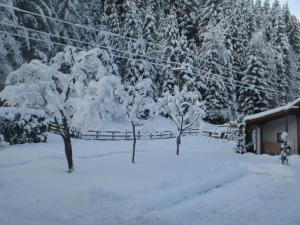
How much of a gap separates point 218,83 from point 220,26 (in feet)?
27.7

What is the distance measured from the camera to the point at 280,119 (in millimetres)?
35969

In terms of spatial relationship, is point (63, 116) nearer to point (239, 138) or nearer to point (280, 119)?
point (239, 138)

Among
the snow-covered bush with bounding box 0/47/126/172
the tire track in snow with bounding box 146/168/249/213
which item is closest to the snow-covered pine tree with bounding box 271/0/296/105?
the tire track in snow with bounding box 146/168/249/213

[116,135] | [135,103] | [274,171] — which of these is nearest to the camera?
[274,171]

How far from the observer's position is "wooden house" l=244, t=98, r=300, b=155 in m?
33.9

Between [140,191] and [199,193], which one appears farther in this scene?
[199,193]

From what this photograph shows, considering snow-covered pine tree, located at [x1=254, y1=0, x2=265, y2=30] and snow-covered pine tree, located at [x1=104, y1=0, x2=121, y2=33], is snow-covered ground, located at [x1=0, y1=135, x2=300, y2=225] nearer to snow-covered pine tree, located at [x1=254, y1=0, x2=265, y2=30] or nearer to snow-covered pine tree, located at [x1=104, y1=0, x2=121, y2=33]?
snow-covered pine tree, located at [x1=104, y1=0, x2=121, y2=33]

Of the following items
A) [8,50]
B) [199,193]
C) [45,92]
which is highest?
[8,50]

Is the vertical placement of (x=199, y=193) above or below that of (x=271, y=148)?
below

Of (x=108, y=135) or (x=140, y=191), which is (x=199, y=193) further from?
(x=108, y=135)

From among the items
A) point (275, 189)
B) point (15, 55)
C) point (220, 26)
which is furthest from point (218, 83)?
point (275, 189)

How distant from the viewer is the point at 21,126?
27703mm

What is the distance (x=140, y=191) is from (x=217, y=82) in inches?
1411

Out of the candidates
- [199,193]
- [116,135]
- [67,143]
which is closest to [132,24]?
[116,135]
